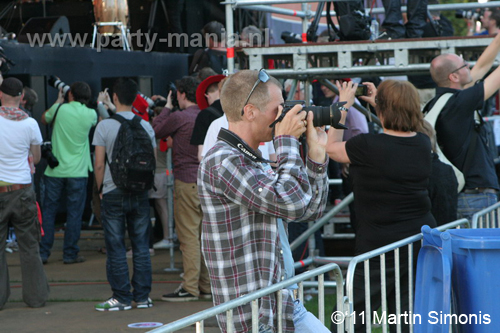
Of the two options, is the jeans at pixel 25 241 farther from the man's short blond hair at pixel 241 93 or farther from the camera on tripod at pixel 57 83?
the man's short blond hair at pixel 241 93

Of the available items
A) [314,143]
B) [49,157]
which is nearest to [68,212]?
[49,157]

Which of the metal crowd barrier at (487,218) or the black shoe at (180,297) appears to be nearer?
the metal crowd barrier at (487,218)

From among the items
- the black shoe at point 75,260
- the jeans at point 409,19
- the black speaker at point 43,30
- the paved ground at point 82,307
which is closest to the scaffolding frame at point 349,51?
the jeans at point 409,19

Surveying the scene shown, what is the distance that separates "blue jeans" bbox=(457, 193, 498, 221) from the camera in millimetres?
5691

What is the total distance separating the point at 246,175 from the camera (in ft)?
9.74

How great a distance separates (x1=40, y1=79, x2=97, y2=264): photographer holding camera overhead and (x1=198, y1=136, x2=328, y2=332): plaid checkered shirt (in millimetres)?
6956

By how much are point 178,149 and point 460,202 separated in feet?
9.93

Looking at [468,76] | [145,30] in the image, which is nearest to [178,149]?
[468,76]

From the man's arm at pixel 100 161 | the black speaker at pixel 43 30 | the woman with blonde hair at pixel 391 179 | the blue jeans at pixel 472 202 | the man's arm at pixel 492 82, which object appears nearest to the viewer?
the woman with blonde hair at pixel 391 179

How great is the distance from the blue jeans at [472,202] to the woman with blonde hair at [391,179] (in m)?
1.06

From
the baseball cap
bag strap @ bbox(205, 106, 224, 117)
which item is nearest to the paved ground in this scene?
bag strap @ bbox(205, 106, 224, 117)

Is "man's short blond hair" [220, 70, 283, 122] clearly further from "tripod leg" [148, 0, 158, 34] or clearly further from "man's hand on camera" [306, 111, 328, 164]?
"tripod leg" [148, 0, 158, 34]

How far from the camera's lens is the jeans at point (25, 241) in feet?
23.3

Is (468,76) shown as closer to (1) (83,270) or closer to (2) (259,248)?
(2) (259,248)
